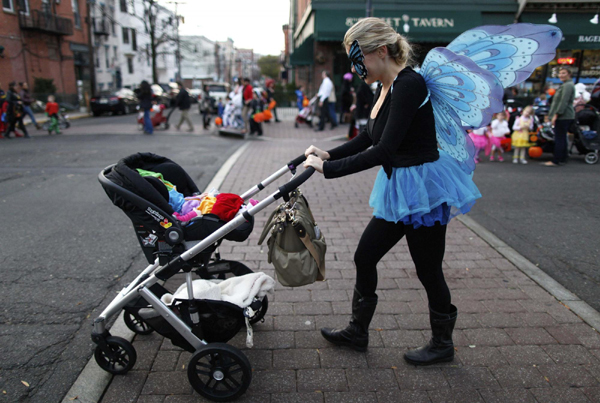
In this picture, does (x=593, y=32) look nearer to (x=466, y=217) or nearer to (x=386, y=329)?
(x=466, y=217)

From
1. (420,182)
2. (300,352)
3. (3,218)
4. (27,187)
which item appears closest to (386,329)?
(300,352)

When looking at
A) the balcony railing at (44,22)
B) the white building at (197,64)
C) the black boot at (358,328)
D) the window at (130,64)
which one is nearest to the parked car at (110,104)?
the balcony railing at (44,22)

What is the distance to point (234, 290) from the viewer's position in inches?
118

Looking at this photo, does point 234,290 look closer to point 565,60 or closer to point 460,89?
point 460,89

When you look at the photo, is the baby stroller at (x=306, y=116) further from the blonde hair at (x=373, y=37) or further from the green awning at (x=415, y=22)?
the blonde hair at (x=373, y=37)

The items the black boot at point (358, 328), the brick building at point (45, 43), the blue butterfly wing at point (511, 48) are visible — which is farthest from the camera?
the brick building at point (45, 43)

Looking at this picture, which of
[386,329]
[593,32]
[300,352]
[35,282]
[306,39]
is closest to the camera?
[300,352]

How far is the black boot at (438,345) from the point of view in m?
2.78

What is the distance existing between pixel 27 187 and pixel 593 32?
852 inches

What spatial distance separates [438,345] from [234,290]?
1367 mm

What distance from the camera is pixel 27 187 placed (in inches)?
Result: 296

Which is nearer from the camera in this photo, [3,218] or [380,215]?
[380,215]

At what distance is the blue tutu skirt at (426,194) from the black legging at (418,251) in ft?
0.26

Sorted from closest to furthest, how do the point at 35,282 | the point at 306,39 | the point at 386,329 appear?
the point at 386,329 < the point at 35,282 < the point at 306,39
